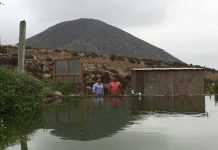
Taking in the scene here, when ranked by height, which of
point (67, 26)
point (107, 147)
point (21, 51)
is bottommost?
point (107, 147)

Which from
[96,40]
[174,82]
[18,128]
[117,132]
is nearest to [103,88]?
[174,82]

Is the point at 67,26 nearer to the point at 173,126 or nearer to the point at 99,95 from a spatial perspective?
the point at 99,95

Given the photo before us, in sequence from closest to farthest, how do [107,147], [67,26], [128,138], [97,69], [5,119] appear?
[107,147] → [128,138] → [5,119] → [97,69] → [67,26]

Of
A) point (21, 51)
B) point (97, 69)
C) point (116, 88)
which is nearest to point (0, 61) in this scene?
point (97, 69)

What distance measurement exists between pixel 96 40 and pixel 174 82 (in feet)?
209

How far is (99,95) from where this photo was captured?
91.2 feet

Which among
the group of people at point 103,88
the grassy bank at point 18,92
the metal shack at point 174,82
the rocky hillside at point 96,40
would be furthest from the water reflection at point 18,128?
the rocky hillside at point 96,40

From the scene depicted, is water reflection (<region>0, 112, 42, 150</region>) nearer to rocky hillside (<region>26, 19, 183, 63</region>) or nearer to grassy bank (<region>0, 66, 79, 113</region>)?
grassy bank (<region>0, 66, 79, 113</region>)

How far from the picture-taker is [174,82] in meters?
33.3

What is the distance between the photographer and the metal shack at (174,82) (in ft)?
109

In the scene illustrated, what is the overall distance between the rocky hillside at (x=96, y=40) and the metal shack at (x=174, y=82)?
50292mm

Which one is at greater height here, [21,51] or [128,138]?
[21,51]

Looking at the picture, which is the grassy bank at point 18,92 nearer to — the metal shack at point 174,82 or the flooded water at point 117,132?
the flooded water at point 117,132

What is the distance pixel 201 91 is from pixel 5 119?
21.6 metres
